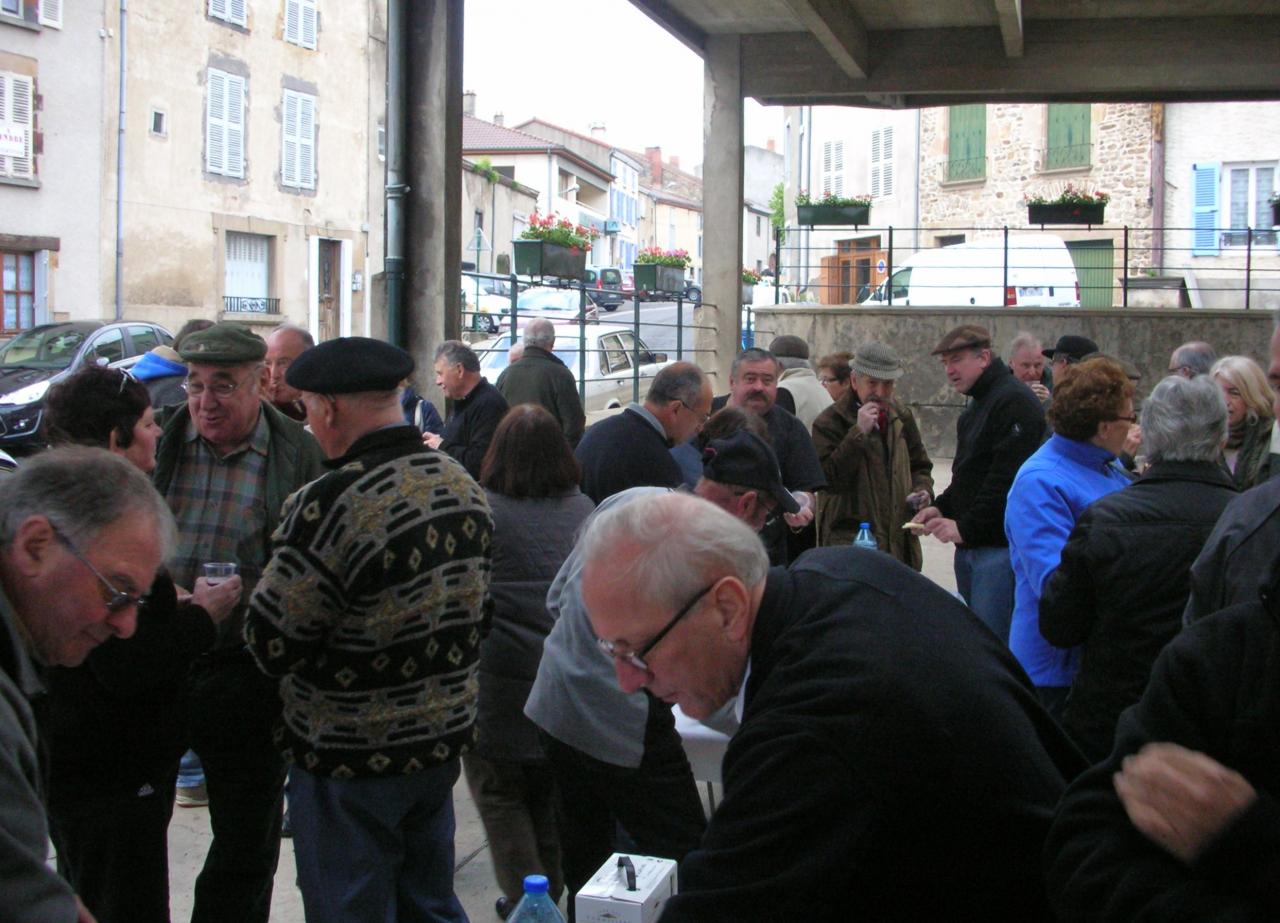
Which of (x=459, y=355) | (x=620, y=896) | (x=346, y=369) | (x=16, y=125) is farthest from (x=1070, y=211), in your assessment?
(x=16, y=125)

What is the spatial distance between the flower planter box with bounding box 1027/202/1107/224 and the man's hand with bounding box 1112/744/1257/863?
59.9 ft

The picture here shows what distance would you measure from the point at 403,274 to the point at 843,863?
4303 mm

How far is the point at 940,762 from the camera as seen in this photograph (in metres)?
1.71

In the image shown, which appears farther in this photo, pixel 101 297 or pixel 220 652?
pixel 101 297

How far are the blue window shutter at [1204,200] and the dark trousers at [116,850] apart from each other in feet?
93.7

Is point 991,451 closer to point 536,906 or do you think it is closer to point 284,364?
point 284,364

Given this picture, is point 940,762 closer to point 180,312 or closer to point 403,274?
point 403,274

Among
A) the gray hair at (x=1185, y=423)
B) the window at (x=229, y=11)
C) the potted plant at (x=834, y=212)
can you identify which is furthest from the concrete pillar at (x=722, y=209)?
the window at (x=229, y=11)

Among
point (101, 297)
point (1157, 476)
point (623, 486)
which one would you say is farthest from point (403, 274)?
point (101, 297)

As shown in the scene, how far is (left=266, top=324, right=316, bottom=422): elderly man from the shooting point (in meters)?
5.06

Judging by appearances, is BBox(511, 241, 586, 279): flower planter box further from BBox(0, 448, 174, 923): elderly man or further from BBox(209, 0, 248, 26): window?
BBox(209, 0, 248, 26): window

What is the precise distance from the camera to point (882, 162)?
36.3 m

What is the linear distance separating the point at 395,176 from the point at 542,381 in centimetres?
272

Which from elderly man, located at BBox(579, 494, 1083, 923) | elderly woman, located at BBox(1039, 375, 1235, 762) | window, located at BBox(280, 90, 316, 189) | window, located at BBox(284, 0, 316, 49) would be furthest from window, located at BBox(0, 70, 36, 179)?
elderly man, located at BBox(579, 494, 1083, 923)
